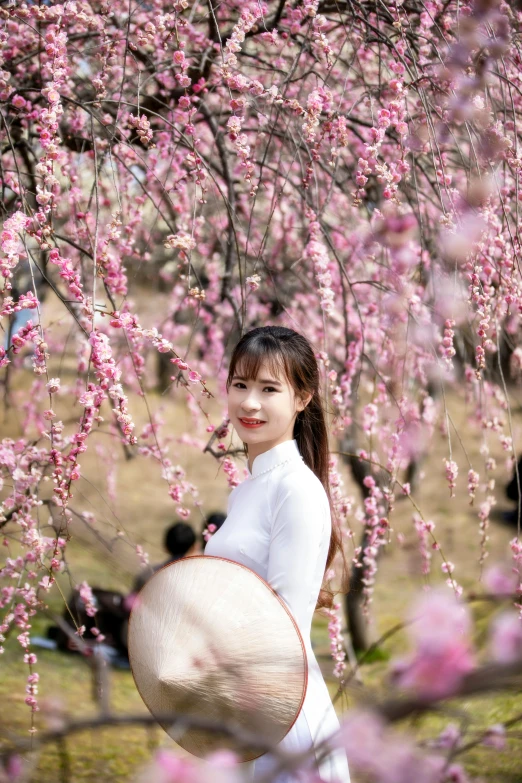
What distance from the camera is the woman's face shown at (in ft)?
5.38

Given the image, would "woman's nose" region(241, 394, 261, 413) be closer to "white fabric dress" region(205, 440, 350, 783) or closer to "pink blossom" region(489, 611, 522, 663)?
"white fabric dress" region(205, 440, 350, 783)

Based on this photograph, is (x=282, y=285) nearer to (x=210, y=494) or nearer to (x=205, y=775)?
(x=205, y=775)

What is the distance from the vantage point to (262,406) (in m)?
1.64

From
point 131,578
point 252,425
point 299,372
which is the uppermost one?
point 299,372

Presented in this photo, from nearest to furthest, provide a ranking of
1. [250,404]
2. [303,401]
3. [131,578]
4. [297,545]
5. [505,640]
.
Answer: [505,640] < [131,578] < [297,545] < [250,404] < [303,401]

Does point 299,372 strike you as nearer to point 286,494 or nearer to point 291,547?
point 286,494

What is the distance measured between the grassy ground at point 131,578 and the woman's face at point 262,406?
14.5 inches

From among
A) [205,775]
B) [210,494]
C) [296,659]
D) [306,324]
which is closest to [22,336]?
[296,659]

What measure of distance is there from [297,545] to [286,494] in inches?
4.4

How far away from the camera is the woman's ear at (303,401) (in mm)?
1733

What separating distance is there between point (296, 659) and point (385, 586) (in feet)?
16.4

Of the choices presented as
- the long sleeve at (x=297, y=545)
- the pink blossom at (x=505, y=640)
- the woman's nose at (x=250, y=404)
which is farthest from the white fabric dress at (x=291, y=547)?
the pink blossom at (x=505, y=640)

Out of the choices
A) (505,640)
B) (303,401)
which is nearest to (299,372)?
(303,401)

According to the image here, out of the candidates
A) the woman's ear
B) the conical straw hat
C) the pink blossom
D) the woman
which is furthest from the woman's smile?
the pink blossom
